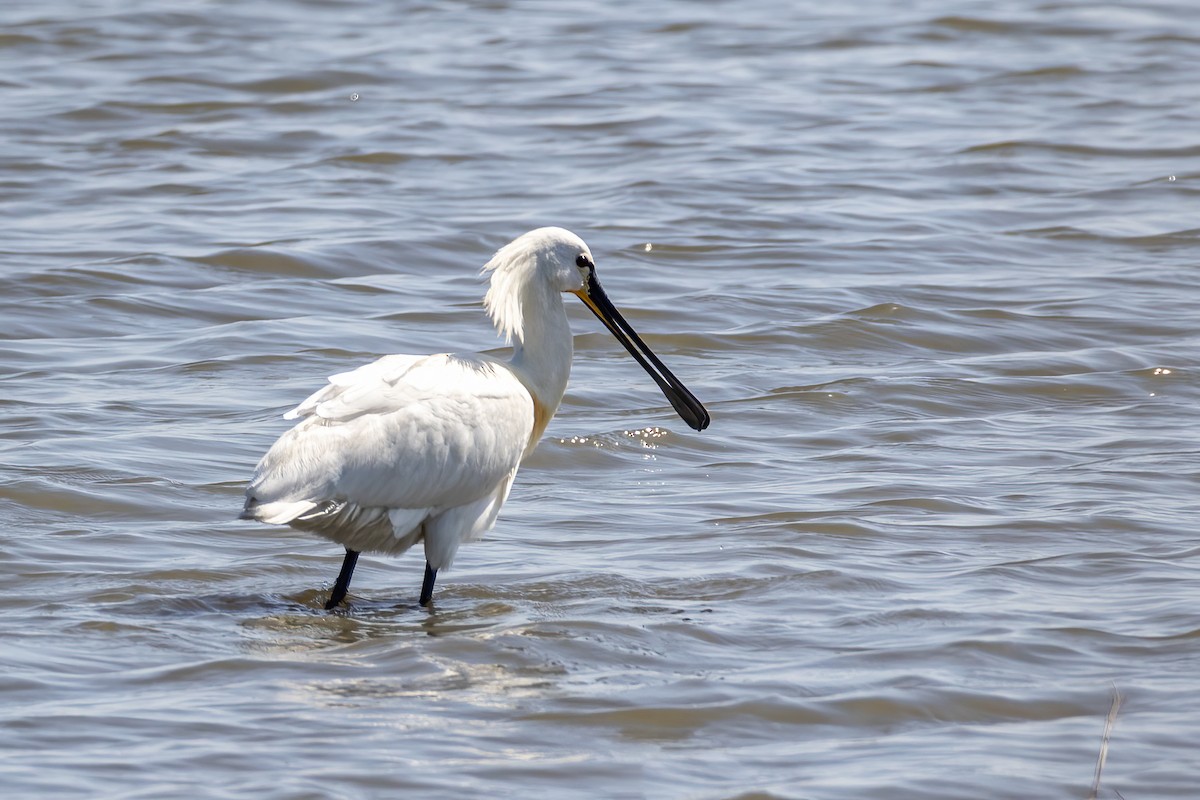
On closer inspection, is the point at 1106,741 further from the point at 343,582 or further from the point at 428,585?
the point at 343,582

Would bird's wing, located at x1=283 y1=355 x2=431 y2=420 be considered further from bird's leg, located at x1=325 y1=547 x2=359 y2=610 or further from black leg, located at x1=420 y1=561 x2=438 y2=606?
black leg, located at x1=420 y1=561 x2=438 y2=606

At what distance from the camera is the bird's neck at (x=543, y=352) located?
8.09m

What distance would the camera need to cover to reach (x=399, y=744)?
584 cm

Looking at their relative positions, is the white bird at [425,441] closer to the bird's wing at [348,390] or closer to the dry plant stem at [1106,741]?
the bird's wing at [348,390]

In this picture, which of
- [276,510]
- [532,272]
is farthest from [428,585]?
[532,272]

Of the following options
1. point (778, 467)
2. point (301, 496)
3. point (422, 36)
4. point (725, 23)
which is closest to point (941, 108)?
point (725, 23)

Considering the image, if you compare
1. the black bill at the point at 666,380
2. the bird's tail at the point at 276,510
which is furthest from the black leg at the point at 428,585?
the black bill at the point at 666,380

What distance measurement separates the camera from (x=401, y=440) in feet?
23.9

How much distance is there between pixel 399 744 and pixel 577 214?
30.9 ft

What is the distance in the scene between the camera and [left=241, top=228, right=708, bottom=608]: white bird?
7.12 m

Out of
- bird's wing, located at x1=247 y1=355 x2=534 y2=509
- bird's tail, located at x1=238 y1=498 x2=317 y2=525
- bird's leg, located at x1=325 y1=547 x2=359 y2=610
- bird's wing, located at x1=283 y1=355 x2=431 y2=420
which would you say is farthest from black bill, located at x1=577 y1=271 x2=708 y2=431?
bird's tail, located at x1=238 y1=498 x2=317 y2=525

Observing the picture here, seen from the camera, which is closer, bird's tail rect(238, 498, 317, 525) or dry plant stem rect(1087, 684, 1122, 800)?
dry plant stem rect(1087, 684, 1122, 800)

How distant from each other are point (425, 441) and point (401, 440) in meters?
0.10

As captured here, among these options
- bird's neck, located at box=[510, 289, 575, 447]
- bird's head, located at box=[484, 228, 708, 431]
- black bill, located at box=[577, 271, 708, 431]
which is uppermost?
bird's head, located at box=[484, 228, 708, 431]
